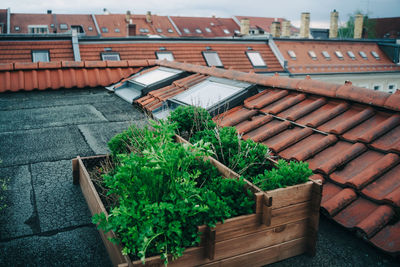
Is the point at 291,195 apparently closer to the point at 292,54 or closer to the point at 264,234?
the point at 264,234

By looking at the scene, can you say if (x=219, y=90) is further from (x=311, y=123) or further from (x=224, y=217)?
(x=224, y=217)

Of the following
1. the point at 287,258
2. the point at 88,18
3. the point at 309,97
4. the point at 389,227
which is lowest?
the point at 287,258

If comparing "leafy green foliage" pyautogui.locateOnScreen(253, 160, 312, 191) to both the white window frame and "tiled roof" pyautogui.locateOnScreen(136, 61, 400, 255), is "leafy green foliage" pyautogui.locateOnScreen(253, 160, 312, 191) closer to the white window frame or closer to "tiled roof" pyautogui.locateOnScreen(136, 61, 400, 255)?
"tiled roof" pyautogui.locateOnScreen(136, 61, 400, 255)

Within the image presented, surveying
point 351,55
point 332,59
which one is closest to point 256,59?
point 332,59

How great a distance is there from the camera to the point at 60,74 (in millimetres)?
9102

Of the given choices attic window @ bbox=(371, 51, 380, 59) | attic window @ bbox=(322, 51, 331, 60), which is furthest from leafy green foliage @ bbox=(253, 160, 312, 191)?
attic window @ bbox=(371, 51, 380, 59)

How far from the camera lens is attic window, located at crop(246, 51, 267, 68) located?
75.2 feet

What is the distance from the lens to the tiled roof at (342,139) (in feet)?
9.13

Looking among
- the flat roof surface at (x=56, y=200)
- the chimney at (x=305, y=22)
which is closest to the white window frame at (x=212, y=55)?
the flat roof surface at (x=56, y=200)

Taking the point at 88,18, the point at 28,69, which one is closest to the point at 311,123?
the point at 28,69

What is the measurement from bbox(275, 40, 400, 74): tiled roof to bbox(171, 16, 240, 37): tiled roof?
25.7 meters

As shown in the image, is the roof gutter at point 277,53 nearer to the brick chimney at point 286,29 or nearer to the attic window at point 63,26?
the brick chimney at point 286,29

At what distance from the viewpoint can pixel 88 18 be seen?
4903cm

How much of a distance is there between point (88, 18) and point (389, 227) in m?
52.7
